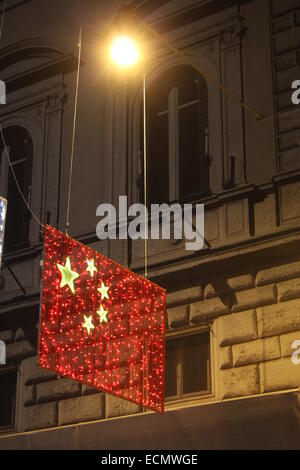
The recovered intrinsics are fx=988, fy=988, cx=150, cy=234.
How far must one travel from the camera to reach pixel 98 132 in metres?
16.4

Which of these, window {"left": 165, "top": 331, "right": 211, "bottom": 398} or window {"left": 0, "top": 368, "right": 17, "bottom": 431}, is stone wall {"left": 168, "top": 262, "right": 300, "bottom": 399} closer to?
window {"left": 165, "top": 331, "right": 211, "bottom": 398}

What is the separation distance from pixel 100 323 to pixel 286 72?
16.7ft

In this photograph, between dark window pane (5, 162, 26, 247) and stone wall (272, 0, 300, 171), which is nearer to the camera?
stone wall (272, 0, 300, 171)

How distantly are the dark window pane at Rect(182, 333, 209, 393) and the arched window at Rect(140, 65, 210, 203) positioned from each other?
2.21 metres

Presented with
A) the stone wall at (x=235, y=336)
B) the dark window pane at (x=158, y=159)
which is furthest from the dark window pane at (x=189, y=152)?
the stone wall at (x=235, y=336)

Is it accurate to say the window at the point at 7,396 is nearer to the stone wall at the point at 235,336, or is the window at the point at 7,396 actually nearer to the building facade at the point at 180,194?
the building facade at the point at 180,194

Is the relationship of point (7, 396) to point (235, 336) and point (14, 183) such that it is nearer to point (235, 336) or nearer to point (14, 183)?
point (14, 183)

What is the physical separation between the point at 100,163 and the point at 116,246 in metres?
1.60

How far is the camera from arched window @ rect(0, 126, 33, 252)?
17.1 m

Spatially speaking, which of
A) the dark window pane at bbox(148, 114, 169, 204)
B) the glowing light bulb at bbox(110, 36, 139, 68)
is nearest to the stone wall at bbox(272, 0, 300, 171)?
the dark window pane at bbox(148, 114, 169, 204)

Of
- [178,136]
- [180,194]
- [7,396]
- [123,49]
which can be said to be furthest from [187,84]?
[7,396]

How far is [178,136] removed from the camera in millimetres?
15742
